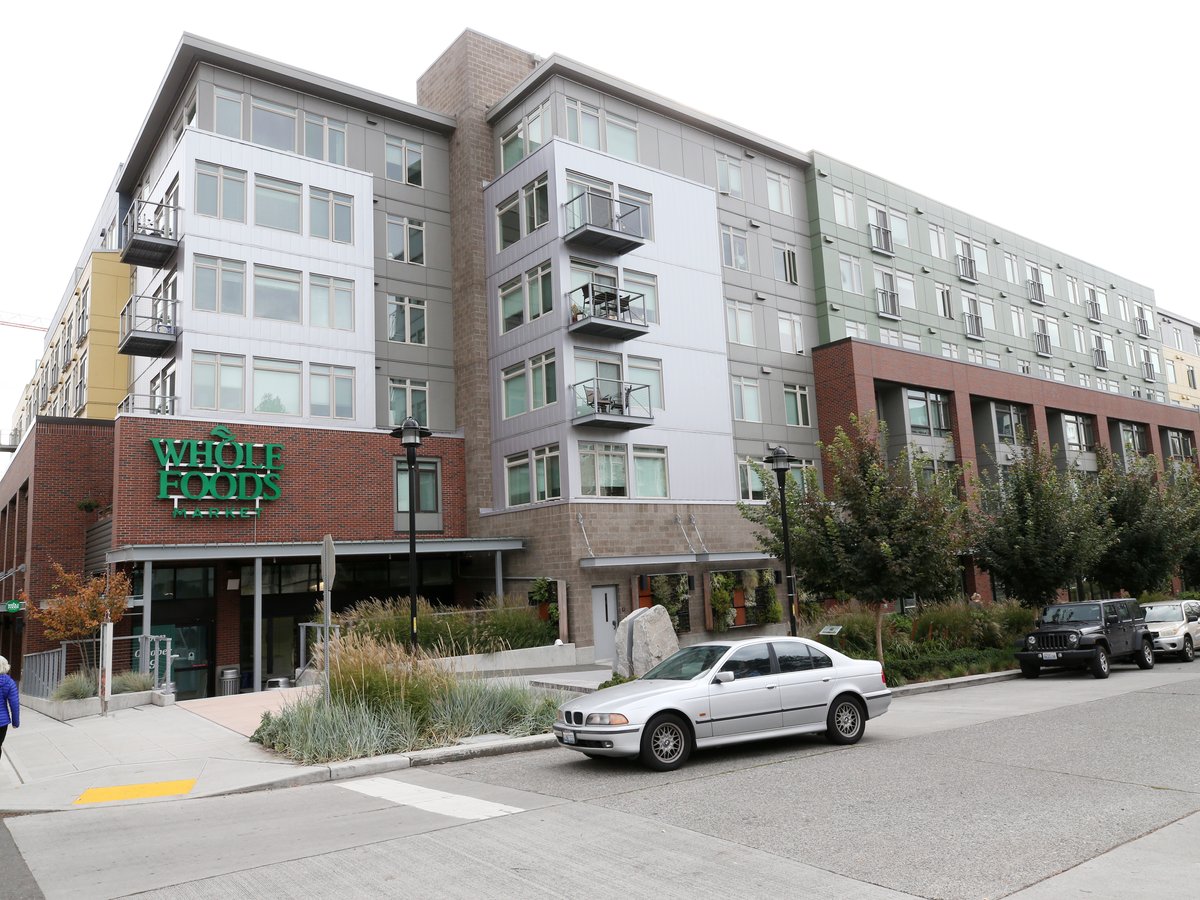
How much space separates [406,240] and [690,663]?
2125 centimetres

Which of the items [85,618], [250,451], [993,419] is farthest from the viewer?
[993,419]

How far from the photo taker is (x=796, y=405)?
3312 centimetres

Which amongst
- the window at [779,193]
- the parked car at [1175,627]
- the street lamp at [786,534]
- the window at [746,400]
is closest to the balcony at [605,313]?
the window at [746,400]

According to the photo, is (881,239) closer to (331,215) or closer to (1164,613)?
(1164,613)

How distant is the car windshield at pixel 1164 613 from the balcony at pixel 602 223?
17.4 m

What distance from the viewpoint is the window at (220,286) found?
81.0 feet

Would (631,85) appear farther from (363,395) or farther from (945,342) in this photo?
(945,342)

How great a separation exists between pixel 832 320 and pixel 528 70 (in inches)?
565

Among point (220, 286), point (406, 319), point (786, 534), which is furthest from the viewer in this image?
point (406, 319)

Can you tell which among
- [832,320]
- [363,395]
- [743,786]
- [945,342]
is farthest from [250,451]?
[945,342]

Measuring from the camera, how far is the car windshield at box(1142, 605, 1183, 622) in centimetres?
2405

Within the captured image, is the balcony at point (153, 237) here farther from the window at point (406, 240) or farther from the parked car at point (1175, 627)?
the parked car at point (1175, 627)

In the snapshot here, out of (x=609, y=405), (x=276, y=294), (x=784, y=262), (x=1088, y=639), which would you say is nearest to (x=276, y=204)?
(x=276, y=294)

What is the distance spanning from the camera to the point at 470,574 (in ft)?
94.2
